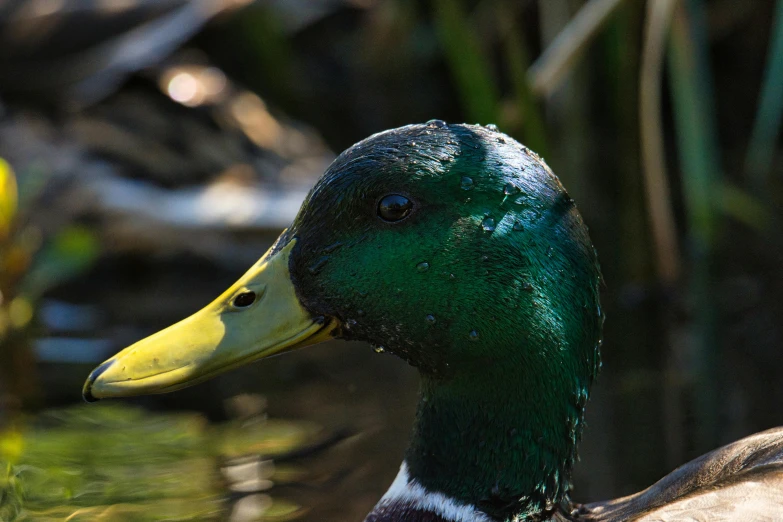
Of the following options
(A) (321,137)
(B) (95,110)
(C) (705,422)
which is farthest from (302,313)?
(A) (321,137)

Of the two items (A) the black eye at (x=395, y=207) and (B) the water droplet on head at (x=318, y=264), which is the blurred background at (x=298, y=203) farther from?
(A) the black eye at (x=395, y=207)

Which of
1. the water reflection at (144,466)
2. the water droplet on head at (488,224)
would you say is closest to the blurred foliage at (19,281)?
the water reflection at (144,466)

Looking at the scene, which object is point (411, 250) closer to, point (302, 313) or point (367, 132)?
point (302, 313)

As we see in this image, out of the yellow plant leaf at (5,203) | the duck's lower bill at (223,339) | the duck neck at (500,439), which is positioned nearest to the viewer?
the duck's lower bill at (223,339)

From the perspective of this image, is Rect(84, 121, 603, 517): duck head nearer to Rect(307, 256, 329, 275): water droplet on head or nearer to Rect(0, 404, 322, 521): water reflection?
Rect(307, 256, 329, 275): water droplet on head

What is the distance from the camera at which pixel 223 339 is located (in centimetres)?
277

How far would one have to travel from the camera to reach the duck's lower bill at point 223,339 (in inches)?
106

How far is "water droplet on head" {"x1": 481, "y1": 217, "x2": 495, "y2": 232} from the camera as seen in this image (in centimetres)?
274

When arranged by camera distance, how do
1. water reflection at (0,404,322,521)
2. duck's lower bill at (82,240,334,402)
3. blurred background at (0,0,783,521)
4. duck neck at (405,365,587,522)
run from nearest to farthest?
duck's lower bill at (82,240,334,402)
duck neck at (405,365,587,522)
water reflection at (0,404,322,521)
blurred background at (0,0,783,521)

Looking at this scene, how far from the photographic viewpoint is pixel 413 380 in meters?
4.78

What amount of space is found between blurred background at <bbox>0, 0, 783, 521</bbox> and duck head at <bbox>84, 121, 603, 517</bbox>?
918 millimetres

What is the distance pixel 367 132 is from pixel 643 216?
2.27 metres

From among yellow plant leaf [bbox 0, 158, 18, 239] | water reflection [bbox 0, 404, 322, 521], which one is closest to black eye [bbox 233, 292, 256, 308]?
water reflection [bbox 0, 404, 322, 521]

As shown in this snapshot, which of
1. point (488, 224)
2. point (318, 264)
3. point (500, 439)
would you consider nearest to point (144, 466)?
point (318, 264)
